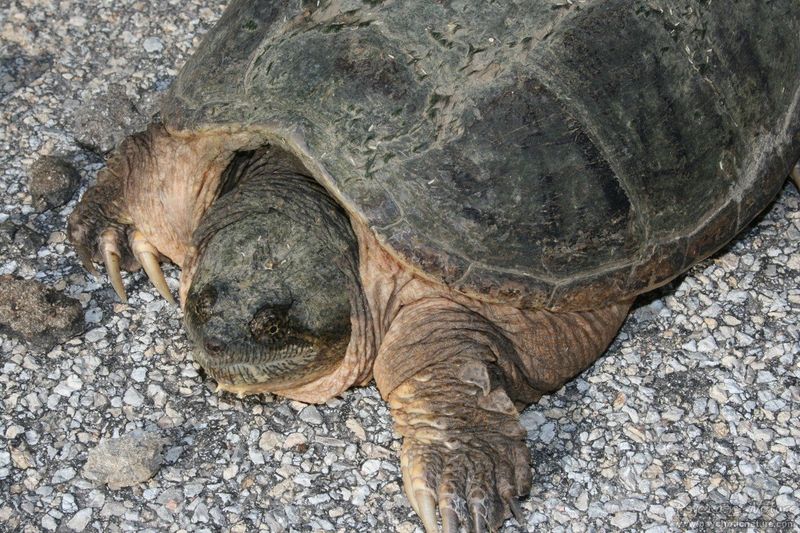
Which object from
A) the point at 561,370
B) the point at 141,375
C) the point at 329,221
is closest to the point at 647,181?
the point at 561,370

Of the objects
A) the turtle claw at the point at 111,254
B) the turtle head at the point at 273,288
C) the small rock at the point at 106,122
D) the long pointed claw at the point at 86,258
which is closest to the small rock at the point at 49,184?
the small rock at the point at 106,122

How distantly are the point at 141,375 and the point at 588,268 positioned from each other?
1727 millimetres

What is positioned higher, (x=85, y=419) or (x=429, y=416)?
(x=85, y=419)

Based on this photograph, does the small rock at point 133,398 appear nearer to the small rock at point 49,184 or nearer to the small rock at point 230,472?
the small rock at point 230,472

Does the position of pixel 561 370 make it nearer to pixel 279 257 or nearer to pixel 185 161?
pixel 279 257

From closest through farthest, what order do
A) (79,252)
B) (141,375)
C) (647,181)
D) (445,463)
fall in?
(445,463) < (647,181) < (141,375) < (79,252)

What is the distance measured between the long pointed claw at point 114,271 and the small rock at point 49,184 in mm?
526

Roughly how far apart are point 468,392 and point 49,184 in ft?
7.17

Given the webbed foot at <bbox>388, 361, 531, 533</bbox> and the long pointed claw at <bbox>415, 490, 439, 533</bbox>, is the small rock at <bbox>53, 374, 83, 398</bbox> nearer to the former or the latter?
the webbed foot at <bbox>388, 361, 531, 533</bbox>

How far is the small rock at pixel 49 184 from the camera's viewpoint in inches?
184

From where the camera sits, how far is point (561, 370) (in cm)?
394

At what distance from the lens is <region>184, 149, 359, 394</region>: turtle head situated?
357cm

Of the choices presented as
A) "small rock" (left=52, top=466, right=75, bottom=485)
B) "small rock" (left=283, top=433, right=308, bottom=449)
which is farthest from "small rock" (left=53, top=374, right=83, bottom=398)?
"small rock" (left=283, top=433, right=308, bottom=449)

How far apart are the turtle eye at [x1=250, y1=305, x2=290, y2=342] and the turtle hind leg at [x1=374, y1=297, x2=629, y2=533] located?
1.41ft
